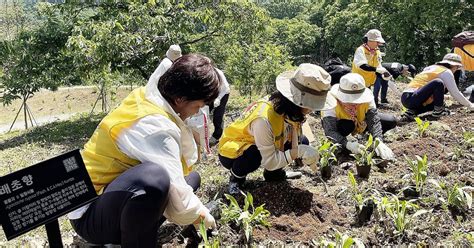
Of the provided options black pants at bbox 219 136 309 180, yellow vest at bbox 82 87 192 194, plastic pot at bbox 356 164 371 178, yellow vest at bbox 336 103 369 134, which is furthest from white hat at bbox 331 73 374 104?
yellow vest at bbox 82 87 192 194

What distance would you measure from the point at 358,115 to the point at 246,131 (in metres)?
1.45

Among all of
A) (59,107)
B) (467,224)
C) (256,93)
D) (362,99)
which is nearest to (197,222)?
(467,224)

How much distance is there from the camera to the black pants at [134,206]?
2.00m

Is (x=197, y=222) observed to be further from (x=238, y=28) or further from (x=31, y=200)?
(x=238, y=28)

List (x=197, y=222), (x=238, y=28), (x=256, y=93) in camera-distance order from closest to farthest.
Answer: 1. (x=197, y=222)
2. (x=238, y=28)
3. (x=256, y=93)

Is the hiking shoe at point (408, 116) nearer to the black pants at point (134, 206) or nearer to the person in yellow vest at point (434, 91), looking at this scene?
the person in yellow vest at point (434, 91)

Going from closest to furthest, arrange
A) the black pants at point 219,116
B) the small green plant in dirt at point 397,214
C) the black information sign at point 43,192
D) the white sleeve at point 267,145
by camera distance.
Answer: the black information sign at point 43,192 < the small green plant in dirt at point 397,214 < the white sleeve at point 267,145 < the black pants at point 219,116

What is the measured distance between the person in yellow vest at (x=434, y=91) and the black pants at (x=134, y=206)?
4430 mm

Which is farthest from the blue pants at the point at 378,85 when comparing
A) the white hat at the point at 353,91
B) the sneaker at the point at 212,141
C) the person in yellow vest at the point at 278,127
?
the person in yellow vest at the point at 278,127

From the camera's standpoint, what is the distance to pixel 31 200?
6.26 ft

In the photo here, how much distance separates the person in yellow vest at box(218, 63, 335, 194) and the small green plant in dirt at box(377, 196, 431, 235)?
0.68 metres

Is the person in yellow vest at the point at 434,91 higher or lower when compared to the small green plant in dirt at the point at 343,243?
lower

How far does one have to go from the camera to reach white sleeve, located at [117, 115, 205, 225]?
6.74 feet

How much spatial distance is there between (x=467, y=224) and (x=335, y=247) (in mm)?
902
